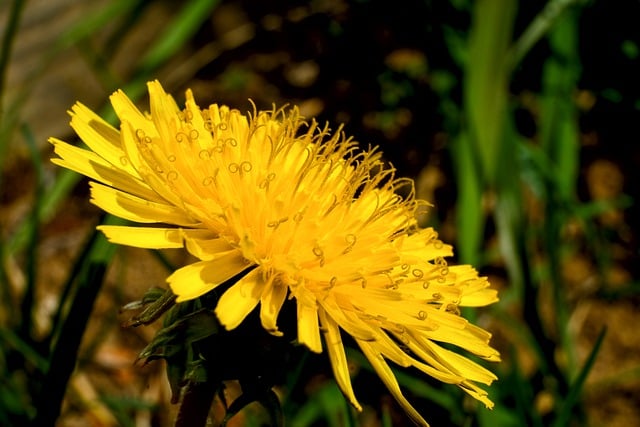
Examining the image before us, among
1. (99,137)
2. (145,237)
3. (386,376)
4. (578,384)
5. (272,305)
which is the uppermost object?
(99,137)

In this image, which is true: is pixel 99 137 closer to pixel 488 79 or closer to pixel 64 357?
pixel 64 357

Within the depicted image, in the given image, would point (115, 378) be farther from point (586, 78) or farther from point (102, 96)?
A: point (586, 78)

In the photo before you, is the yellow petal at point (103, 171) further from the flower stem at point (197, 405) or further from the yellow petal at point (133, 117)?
the flower stem at point (197, 405)

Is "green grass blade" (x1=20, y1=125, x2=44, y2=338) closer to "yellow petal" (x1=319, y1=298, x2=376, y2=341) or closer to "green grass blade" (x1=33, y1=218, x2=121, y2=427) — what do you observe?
"green grass blade" (x1=33, y1=218, x2=121, y2=427)

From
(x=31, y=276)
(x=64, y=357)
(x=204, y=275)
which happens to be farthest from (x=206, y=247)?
(x=31, y=276)

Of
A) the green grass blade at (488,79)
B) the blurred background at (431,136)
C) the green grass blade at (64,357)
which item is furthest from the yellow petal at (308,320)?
the green grass blade at (488,79)

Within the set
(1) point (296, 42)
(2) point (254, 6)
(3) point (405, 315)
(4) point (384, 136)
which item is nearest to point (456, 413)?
(3) point (405, 315)

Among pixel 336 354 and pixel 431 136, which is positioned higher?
pixel 431 136
